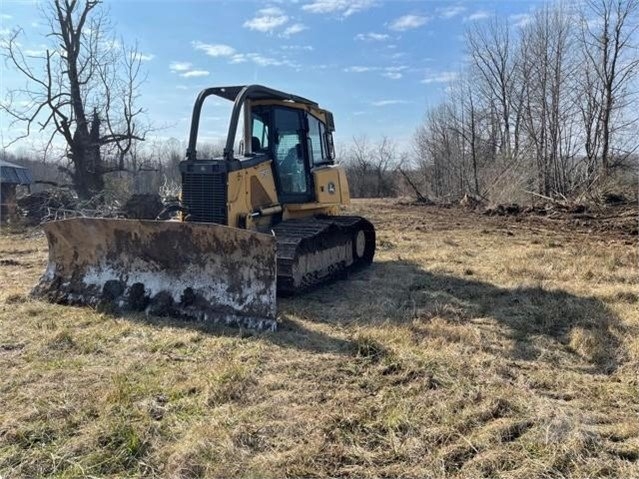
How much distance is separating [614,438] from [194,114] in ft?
17.6

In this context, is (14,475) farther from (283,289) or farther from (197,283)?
(283,289)

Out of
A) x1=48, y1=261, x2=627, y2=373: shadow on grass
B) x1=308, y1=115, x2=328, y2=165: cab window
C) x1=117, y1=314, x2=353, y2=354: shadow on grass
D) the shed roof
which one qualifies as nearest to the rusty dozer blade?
x1=117, y1=314, x2=353, y2=354: shadow on grass

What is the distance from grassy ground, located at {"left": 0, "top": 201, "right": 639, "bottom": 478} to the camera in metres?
2.69

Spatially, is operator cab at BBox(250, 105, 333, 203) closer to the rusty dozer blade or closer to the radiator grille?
the radiator grille

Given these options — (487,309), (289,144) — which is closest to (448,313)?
(487,309)

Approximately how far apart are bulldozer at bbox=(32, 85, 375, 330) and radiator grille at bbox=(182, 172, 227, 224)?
12 mm

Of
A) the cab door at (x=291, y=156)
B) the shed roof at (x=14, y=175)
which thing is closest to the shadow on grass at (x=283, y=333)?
the cab door at (x=291, y=156)

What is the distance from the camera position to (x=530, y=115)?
2133cm

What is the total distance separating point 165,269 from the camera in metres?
5.57

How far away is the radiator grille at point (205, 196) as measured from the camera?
5.89 m

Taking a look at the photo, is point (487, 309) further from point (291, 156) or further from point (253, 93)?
point (253, 93)

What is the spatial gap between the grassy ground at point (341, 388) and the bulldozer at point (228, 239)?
0.33 metres

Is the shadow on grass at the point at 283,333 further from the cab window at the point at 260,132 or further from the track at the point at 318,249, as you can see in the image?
the cab window at the point at 260,132

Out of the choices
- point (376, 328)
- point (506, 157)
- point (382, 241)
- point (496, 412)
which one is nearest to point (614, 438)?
point (496, 412)
